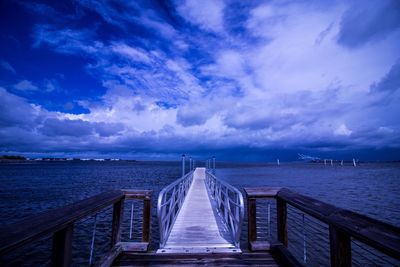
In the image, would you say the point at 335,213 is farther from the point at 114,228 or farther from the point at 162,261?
the point at 114,228

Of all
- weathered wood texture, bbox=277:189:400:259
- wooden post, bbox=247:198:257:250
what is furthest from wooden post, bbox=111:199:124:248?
weathered wood texture, bbox=277:189:400:259

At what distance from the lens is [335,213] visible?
2.06m

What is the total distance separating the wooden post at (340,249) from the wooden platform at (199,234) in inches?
84.3

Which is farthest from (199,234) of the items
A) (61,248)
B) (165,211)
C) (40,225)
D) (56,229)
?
(40,225)

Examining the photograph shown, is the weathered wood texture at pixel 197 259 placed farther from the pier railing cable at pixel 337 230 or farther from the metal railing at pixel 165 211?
the metal railing at pixel 165 211

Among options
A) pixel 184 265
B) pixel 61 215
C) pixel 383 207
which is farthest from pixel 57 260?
pixel 383 207

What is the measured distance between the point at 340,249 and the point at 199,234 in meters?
3.95

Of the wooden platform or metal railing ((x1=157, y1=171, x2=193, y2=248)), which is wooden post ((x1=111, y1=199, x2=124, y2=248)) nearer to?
metal railing ((x1=157, y1=171, x2=193, y2=248))

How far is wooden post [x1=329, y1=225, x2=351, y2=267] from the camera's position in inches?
77.2

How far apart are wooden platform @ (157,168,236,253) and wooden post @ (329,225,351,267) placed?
2.14 metres

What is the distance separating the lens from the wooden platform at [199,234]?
419 cm

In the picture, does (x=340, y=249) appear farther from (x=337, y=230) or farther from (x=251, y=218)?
(x=251, y=218)

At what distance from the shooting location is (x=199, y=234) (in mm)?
5445

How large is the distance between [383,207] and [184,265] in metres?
20.2
